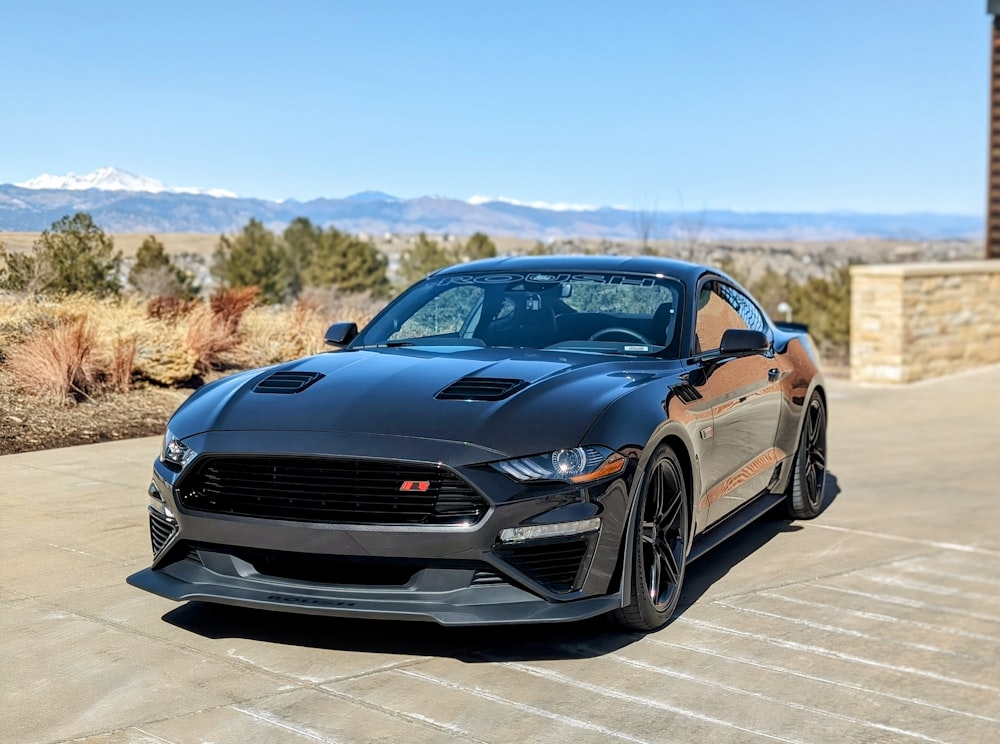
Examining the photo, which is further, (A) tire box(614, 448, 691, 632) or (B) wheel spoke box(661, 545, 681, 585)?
(B) wheel spoke box(661, 545, 681, 585)

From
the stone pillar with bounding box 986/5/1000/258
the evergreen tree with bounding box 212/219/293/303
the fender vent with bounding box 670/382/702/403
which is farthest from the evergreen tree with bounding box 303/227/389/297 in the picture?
the fender vent with bounding box 670/382/702/403


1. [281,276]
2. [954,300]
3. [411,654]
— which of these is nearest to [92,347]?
[411,654]

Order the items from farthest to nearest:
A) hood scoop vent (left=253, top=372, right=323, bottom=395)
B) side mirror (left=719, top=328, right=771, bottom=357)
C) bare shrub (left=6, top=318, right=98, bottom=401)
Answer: bare shrub (left=6, top=318, right=98, bottom=401) < side mirror (left=719, top=328, right=771, bottom=357) < hood scoop vent (left=253, top=372, right=323, bottom=395)

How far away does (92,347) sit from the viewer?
10.5 m

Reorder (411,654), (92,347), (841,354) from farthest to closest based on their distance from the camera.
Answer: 1. (841,354)
2. (92,347)
3. (411,654)

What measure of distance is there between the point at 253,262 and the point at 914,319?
23713 mm

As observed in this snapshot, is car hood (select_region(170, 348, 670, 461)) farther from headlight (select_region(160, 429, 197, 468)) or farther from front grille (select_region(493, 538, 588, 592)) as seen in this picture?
front grille (select_region(493, 538, 588, 592))

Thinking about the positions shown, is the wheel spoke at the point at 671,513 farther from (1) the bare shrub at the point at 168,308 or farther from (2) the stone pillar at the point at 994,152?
(2) the stone pillar at the point at 994,152

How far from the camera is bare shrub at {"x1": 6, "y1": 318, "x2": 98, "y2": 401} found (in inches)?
387

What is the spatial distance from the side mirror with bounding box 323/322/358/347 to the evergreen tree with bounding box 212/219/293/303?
29.4 m

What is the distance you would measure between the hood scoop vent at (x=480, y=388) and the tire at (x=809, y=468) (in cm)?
314

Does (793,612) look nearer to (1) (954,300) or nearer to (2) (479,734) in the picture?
(2) (479,734)

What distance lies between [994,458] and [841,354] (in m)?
47.6

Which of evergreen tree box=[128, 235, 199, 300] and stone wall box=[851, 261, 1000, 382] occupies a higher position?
evergreen tree box=[128, 235, 199, 300]
